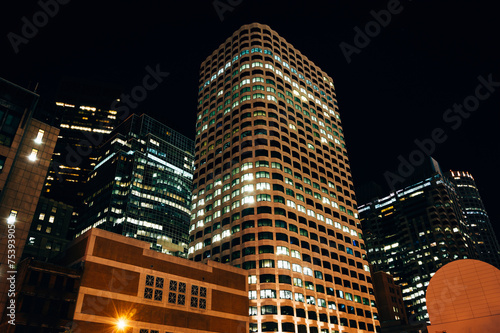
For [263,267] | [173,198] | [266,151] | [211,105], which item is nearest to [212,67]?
[211,105]

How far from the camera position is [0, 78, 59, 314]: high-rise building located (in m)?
52.2

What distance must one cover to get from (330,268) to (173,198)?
85701 mm

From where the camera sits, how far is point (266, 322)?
243 feet

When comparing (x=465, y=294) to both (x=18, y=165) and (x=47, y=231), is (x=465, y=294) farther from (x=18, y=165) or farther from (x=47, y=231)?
(x=47, y=231)

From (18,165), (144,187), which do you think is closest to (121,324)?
(18,165)

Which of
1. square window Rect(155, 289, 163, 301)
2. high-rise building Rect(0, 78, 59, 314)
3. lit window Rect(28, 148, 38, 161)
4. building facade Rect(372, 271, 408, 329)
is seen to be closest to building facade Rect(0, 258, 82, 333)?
high-rise building Rect(0, 78, 59, 314)

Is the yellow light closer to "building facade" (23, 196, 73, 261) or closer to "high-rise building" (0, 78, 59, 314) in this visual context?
"high-rise building" (0, 78, 59, 314)

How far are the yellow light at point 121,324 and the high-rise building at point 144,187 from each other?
298ft

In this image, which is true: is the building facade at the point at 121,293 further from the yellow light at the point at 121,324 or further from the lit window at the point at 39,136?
the lit window at the point at 39,136

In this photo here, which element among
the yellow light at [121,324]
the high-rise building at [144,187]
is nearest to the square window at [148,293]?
the yellow light at [121,324]

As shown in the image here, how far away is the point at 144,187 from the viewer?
152000 mm

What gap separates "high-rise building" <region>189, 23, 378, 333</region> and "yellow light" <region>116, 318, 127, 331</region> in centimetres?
3223

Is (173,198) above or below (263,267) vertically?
above

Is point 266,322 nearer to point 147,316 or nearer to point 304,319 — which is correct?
point 304,319
